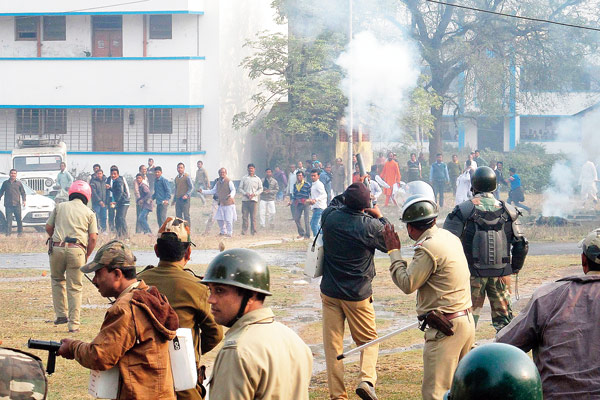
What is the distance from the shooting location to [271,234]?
71.5ft

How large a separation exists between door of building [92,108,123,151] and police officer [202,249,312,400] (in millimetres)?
30204

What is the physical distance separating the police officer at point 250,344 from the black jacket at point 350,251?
363 centimetres

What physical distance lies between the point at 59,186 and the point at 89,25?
38.4 ft

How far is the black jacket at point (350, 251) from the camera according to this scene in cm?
729

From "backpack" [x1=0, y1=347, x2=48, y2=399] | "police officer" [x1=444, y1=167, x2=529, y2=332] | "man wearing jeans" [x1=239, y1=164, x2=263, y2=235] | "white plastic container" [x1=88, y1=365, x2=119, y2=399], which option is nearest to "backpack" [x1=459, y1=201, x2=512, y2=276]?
"police officer" [x1=444, y1=167, x2=529, y2=332]

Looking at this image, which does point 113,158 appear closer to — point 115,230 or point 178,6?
point 178,6

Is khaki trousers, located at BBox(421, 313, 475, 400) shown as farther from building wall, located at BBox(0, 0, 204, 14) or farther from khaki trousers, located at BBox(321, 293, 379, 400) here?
building wall, located at BBox(0, 0, 204, 14)

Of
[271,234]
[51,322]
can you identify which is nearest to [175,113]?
[271,234]

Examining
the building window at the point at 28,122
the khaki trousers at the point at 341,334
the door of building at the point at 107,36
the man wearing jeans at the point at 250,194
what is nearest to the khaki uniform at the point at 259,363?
the khaki trousers at the point at 341,334

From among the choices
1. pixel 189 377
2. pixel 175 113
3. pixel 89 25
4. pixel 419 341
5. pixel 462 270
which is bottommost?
pixel 419 341

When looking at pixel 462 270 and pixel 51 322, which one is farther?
pixel 51 322

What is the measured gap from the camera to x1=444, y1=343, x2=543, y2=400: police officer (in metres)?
2.23

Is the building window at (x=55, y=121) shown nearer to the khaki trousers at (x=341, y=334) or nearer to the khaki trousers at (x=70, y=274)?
the khaki trousers at (x=70, y=274)

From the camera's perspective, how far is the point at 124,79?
3244 cm
